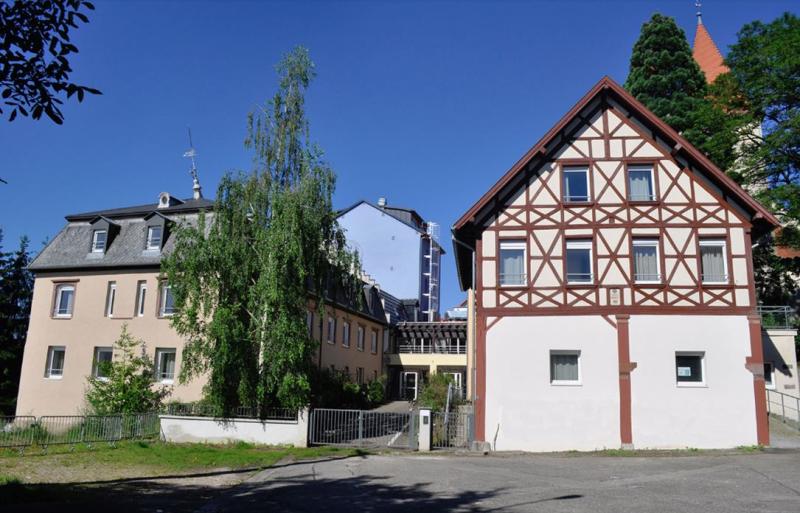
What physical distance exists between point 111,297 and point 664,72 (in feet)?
101

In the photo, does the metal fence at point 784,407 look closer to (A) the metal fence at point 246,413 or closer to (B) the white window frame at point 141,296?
(A) the metal fence at point 246,413

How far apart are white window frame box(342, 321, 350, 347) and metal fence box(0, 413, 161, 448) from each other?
14349mm

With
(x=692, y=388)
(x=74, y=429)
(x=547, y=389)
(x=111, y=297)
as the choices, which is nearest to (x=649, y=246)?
(x=692, y=388)

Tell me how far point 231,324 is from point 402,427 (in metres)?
7.61

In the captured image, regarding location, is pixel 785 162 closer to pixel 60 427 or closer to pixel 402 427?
pixel 402 427

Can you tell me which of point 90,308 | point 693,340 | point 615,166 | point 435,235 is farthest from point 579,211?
point 435,235

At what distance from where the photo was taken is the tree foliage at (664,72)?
35.2 meters

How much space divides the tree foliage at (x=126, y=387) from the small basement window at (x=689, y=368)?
19.5m

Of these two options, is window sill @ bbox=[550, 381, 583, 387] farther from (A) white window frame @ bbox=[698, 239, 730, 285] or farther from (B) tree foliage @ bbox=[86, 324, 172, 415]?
(B) tree foliage @ bbox=[86, 324, 172, 415]

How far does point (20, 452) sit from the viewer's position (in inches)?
750

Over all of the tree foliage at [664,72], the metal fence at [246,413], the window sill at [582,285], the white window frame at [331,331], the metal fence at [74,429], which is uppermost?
the tree foliage at [664,72]

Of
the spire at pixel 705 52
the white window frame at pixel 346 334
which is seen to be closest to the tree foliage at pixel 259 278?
the white window frame at pixel 346 334

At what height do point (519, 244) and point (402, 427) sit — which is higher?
point (519, 244)

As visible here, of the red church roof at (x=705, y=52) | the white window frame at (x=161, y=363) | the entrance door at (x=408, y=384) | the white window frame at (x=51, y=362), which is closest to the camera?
the white window frame at (x=161, y=363)
